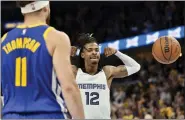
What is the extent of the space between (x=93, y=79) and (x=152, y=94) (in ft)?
33.6

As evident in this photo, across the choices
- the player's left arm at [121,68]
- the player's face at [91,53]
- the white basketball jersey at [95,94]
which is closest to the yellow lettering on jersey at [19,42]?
the white basketball jersey at [95,94]

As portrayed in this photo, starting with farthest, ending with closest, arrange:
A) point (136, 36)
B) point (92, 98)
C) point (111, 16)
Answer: point (111, 16) → point (136, 36) → point (92, 98)

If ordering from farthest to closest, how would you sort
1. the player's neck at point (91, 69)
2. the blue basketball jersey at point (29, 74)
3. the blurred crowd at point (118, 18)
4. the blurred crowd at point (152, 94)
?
the blurred crowd at point (118, 18) → the blurred crowd at point (152, 94) → the player's neck at point (91, 69) → the blue basketball jersey at point (29, 74)

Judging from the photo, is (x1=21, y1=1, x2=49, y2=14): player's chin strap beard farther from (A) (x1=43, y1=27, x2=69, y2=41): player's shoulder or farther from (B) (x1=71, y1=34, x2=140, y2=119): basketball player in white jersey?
(B) (x1=71, y1=34, x2=140, y2=119): basketball player in white jersey

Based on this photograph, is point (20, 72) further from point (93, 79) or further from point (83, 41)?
point (83, 41)

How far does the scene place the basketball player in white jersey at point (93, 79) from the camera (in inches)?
265

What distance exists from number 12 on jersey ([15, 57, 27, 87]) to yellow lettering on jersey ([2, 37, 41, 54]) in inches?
3.6

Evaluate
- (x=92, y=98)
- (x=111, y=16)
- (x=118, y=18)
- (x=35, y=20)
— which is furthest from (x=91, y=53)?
(x=111, y=16)

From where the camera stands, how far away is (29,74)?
4.13 meters

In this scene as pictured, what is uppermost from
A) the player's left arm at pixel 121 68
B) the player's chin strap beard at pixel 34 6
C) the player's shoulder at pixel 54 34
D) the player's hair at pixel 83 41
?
the player's chin strap beard at pixel 34 6

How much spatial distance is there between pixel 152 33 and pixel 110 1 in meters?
3.98

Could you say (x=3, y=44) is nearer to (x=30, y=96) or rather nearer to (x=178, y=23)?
(x=30, y=96)

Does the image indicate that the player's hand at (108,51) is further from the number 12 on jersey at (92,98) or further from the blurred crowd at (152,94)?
the blurred crowd at (152,94)

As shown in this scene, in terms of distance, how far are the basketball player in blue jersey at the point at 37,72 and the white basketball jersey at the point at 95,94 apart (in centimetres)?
251
